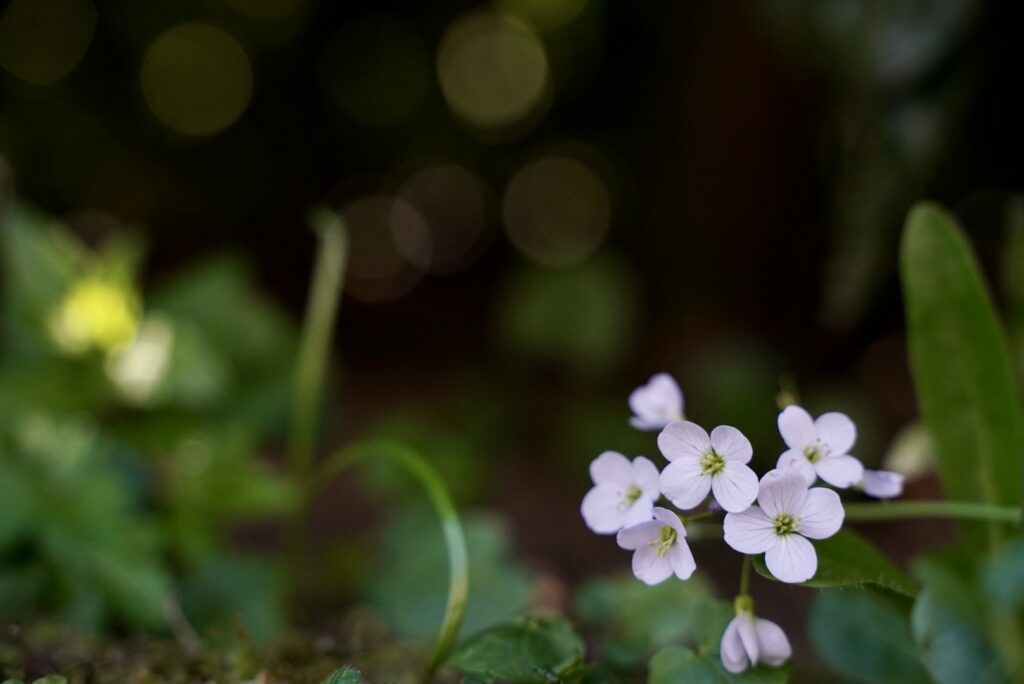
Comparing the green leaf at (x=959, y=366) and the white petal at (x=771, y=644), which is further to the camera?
the green leaf at (x=959, y=366)

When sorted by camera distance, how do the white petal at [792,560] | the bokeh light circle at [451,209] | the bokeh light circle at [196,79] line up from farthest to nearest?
the bokeh light circle at [451,209] < the bokeh light circle at [196,79] < the white petal at [792,560]

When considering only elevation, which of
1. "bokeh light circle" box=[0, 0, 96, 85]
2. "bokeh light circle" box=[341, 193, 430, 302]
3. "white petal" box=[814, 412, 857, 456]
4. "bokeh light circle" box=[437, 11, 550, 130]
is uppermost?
"bokeh light circle" box=[437, 11, 550, 130]

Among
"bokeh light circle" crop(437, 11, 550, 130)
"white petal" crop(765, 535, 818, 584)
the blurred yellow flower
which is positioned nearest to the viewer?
"white petal" crop(765, 535, 818, 584)

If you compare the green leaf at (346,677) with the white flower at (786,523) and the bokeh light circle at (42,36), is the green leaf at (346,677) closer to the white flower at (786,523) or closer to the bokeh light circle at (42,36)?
the white flower at (786,523)

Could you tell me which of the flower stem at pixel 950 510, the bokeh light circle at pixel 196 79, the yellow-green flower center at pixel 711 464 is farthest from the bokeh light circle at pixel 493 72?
the yellow-green flower center at pixel 711 464

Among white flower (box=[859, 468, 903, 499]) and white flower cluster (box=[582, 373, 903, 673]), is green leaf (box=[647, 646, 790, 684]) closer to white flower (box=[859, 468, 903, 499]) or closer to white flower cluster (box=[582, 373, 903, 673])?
white flower cluster (box=[582, 373, 903, 673])

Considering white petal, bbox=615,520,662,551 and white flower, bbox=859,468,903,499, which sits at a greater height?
white flower, bbox=859,468,903,499

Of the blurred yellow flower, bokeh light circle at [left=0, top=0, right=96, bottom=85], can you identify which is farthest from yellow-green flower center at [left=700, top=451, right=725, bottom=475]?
bokeh light circle at [left=0, top=0, right=96, bottom=85]

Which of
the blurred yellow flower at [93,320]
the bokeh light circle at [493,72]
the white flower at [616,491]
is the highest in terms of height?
the bokeh light circle at [493,72]
